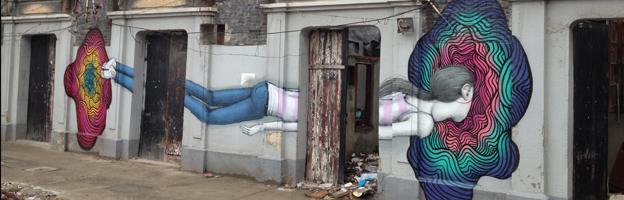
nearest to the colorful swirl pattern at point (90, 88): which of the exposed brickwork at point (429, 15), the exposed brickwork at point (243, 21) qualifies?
the exposed brickwork at point (243, 21)

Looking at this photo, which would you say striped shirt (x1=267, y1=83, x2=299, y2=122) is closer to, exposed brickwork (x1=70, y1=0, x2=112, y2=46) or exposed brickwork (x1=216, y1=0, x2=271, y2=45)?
exposed brickwork (x1=216, y1=0, x2=271, y2=45)

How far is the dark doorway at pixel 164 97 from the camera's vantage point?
1112 cm

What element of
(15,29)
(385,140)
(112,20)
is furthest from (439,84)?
(15,29)

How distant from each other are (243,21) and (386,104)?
3193mm

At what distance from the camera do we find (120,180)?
9.56 metres

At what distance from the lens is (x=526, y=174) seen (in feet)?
23.2

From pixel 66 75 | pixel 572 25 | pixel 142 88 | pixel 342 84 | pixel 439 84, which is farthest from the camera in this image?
pixel 66 75

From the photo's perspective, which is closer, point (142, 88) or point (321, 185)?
point (321, 185)

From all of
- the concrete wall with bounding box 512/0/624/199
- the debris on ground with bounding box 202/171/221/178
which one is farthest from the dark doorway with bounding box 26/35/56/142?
the concrete wall with bounding box 512/0/624/199

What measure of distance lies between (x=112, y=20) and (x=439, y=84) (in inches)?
292

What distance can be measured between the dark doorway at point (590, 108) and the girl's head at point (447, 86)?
1.34m

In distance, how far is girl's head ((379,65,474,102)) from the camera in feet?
24.9

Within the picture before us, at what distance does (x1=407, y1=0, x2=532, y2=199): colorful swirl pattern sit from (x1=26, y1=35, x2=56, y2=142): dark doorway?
32.1 ft

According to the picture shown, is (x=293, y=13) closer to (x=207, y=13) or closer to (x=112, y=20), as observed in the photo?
(x=207, y=13)
